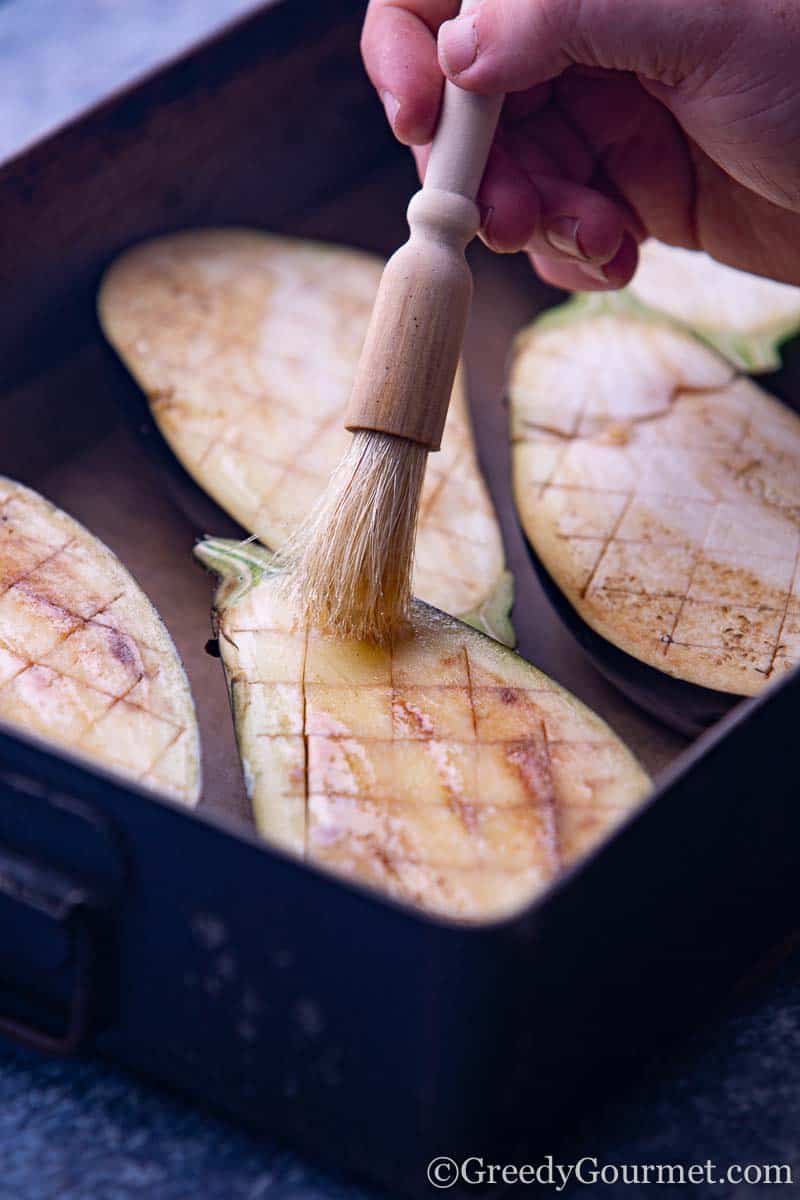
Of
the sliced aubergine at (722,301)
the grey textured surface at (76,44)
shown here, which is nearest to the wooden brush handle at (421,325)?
the sliced aubergine at (722,301)

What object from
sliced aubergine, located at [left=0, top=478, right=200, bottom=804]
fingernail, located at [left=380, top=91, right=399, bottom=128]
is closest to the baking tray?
sliced aubergine, located at [left=0, top=478, right=200, bottom=804]

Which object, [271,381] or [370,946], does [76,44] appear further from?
[370,946]

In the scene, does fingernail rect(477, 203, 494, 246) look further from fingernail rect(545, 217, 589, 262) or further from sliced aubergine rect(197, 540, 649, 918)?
sliced aubergine rect(197, 540, 649, 918)

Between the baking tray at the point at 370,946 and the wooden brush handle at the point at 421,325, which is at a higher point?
the wooden brush handle at the point at 421,325

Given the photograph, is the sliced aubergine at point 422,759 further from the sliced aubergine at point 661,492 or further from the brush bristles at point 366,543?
the sliced aubergine at point 661,492

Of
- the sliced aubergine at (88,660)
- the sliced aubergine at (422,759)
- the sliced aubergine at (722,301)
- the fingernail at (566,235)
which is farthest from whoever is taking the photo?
the sliced aubergine at (722,301)

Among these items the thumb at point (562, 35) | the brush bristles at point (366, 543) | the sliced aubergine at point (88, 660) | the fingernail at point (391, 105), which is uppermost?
the thumb at point (562, 35)
